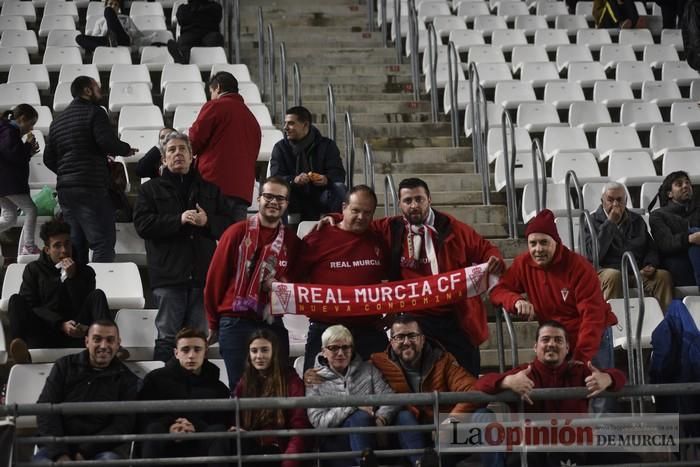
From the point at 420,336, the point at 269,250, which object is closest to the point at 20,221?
the point at 269,250

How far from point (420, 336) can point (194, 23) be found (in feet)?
22.8

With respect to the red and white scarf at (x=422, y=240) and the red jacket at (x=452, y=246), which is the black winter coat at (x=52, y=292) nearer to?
the red jacket at (x=452, y=246)

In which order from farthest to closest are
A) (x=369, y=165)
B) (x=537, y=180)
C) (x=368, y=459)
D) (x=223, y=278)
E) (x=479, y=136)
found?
(x=479, y=136)
(x=369, y=165)
(x=537, y=180)
(x=223, y=278)
(x=368, y=459)

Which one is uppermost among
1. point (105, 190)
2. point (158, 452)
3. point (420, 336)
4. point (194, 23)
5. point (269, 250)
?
point (194, 23)

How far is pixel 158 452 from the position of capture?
7.91m

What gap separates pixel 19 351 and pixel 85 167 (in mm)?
1980

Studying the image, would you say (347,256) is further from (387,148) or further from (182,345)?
(387,148)

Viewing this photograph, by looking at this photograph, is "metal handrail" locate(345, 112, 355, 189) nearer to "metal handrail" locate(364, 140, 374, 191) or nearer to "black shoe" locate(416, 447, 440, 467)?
"metal handrail" locate(364, 140, 374, 191)

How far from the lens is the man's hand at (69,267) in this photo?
29.9ft

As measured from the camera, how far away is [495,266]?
8656 millimetres

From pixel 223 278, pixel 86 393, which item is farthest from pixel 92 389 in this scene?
pixel 223 278

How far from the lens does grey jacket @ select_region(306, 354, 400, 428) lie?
8.03 meters

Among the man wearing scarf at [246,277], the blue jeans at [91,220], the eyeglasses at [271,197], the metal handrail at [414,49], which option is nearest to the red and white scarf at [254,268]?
the man wearing scarf at [246,277]

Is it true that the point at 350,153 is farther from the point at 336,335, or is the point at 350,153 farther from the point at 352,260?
the point at 336,335
